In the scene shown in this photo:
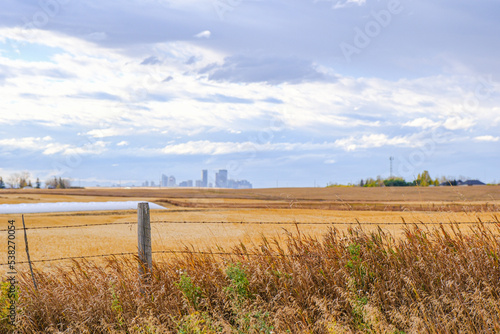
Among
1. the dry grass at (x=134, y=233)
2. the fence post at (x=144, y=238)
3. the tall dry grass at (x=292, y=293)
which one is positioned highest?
the fence post at (x=144, y=238)

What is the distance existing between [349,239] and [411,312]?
134cm

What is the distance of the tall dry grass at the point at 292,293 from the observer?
16.5ft

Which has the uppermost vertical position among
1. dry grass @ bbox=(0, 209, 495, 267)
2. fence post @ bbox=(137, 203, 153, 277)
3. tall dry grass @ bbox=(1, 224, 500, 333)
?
fence post @ bbox=(137, 203, 153, 277)

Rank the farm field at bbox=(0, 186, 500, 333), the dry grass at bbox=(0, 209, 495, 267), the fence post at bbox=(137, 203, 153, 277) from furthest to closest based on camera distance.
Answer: the dry grass at bbox=(0, 209, 495, 267) → the fence post at bbox=(137, 203, 153, 277) → the farm field at bbox=(0, 186, 500, 333)

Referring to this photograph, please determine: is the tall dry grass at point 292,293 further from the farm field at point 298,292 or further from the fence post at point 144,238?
the fence post at point 144,238

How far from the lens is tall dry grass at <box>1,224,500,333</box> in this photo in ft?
16.5

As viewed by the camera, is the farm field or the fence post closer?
the farm field

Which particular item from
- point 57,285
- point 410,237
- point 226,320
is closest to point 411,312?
point 410,237

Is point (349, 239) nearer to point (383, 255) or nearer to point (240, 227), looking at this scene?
point (383, 255)

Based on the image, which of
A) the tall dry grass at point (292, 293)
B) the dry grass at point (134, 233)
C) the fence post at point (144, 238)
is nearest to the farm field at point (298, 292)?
the tall dry grass at point (292, 293)

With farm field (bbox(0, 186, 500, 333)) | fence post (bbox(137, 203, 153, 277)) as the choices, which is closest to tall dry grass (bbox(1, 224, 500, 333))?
farm field (bbox(0, 186, 500, 333))

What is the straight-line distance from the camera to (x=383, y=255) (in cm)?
603

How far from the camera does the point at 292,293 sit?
5609 millimetres

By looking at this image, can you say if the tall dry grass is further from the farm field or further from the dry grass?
the dry grass
